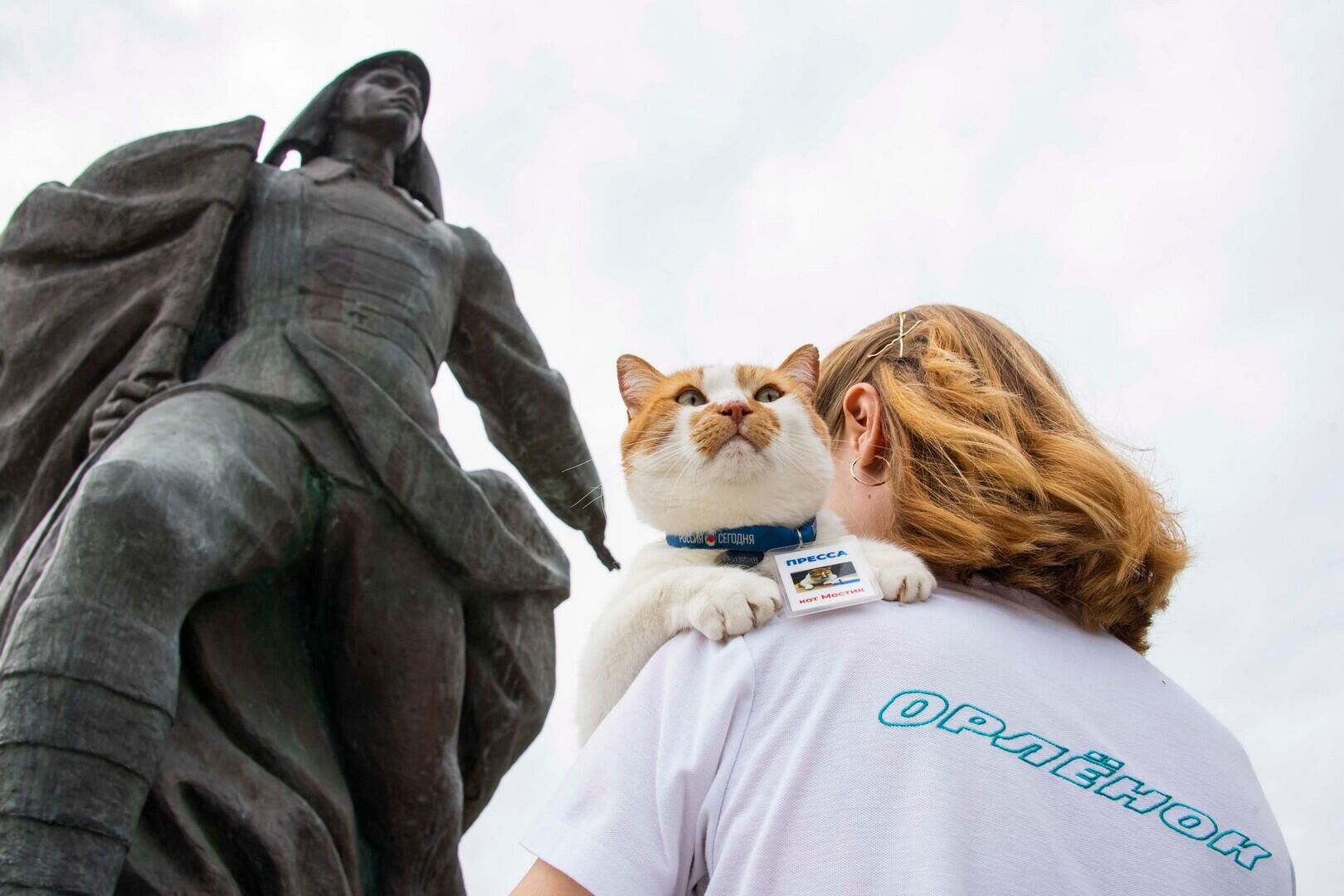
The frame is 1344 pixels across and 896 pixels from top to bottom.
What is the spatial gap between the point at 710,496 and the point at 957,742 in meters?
0.65

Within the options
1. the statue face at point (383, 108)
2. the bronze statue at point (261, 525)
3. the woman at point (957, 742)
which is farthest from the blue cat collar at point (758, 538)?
the statue face at point (383, 108)

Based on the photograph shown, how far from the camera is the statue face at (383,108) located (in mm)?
3197

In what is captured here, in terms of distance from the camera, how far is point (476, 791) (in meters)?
2.79

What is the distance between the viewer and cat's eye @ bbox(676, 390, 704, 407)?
1914 millimetres

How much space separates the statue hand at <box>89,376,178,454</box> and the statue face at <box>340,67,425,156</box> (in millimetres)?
1016

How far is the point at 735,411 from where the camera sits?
177 centimetres

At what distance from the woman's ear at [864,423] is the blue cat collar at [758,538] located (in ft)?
0.48

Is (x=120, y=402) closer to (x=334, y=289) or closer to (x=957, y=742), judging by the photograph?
(x=334, y=289)

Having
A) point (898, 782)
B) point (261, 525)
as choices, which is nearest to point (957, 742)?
point (898, 782)

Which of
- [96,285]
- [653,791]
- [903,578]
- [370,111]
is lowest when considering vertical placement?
[653,791]

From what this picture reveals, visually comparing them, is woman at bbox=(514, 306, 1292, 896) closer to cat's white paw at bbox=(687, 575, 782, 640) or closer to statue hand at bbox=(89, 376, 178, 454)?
cat's white paw at bbox=(687, 575, 782, 640)

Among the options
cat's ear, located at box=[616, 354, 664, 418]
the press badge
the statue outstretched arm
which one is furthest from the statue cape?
the press badge

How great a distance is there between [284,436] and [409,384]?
1.13ft

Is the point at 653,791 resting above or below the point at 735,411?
below
